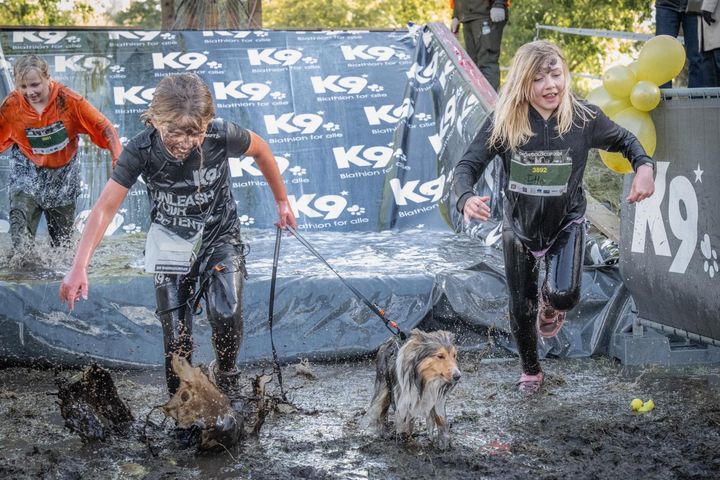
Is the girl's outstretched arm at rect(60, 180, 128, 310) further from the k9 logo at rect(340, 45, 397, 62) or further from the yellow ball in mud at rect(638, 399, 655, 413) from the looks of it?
the k9 logo at rect(340, 45, 397, 62)

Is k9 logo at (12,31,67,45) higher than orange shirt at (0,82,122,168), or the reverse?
k9 logo at (12,31,67,45)

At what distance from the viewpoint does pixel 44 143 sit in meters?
7.75

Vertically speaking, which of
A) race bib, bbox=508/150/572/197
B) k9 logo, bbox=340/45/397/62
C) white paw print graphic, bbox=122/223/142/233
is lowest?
white paw print graphic, bbox=122/223/142/233

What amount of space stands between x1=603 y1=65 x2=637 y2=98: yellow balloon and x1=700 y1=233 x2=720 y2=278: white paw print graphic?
135cm

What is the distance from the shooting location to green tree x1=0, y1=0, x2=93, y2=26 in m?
20.5

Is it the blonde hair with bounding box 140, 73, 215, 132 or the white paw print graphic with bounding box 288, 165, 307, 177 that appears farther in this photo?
the white paw print graphic with bounding box 288, 165, 307, 177

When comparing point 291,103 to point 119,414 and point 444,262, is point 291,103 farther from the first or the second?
point 119,414

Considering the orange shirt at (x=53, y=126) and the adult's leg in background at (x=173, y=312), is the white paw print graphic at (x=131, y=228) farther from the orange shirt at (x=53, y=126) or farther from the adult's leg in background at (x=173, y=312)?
the adult's leg in background at (x=173, y=312)

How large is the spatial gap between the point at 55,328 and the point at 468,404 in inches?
122

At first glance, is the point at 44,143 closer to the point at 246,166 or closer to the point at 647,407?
the point at 246,166

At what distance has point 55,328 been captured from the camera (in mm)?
6770

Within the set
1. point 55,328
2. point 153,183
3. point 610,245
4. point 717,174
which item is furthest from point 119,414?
point 610,245

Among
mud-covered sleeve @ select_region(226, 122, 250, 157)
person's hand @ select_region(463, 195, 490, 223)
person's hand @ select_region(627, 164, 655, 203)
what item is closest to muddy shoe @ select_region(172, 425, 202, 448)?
mud-covered sleeve @ select_region(226, 122, 250, 157)

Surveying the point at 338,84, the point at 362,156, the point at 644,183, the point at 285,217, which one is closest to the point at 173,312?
the point at 285,217
